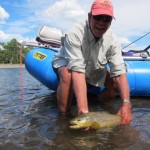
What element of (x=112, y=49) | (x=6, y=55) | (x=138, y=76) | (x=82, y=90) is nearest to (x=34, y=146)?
(x=82, y=90)

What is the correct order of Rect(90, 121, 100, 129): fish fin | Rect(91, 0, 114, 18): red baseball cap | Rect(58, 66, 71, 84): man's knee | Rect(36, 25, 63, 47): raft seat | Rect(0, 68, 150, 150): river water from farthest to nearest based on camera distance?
Rect(36, 25, 63, 47): raft seat, Rect(58, 66, 71, 84): man's knee, Rect(91, 0, 114, 18): red baseball cap, Rect(90, 121, 100, 129): fish fin, Rect(0, 68, 150, 150): river water

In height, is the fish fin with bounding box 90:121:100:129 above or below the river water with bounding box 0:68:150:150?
above

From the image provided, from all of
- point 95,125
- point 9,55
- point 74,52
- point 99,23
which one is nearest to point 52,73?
point 74,52

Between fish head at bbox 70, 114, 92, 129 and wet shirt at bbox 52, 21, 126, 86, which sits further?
wet shirt at bbox 52, 21, 126, 86

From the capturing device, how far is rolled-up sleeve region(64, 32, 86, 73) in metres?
3.68

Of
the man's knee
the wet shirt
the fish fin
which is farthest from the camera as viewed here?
the man's knee

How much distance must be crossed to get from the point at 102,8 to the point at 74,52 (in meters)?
0.68

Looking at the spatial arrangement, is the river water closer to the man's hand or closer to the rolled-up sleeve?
the man's hand

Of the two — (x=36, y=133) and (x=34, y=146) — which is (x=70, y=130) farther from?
(x=34, y=146)

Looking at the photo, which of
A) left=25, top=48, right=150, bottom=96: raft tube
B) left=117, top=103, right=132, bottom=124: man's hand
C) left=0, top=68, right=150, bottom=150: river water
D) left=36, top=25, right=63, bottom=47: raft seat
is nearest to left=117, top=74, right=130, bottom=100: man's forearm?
left=117, top=103, right=132, bottom=124: man's hand

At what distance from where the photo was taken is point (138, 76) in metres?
5.66

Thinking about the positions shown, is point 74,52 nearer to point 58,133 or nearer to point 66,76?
point 66,76

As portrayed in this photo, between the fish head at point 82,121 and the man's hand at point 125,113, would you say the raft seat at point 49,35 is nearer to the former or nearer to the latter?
the man's hand at point 125,113

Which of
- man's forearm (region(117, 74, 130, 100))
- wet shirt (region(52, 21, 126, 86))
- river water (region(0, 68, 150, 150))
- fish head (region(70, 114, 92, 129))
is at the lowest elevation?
river water (region(0, 68, 150, 150))
